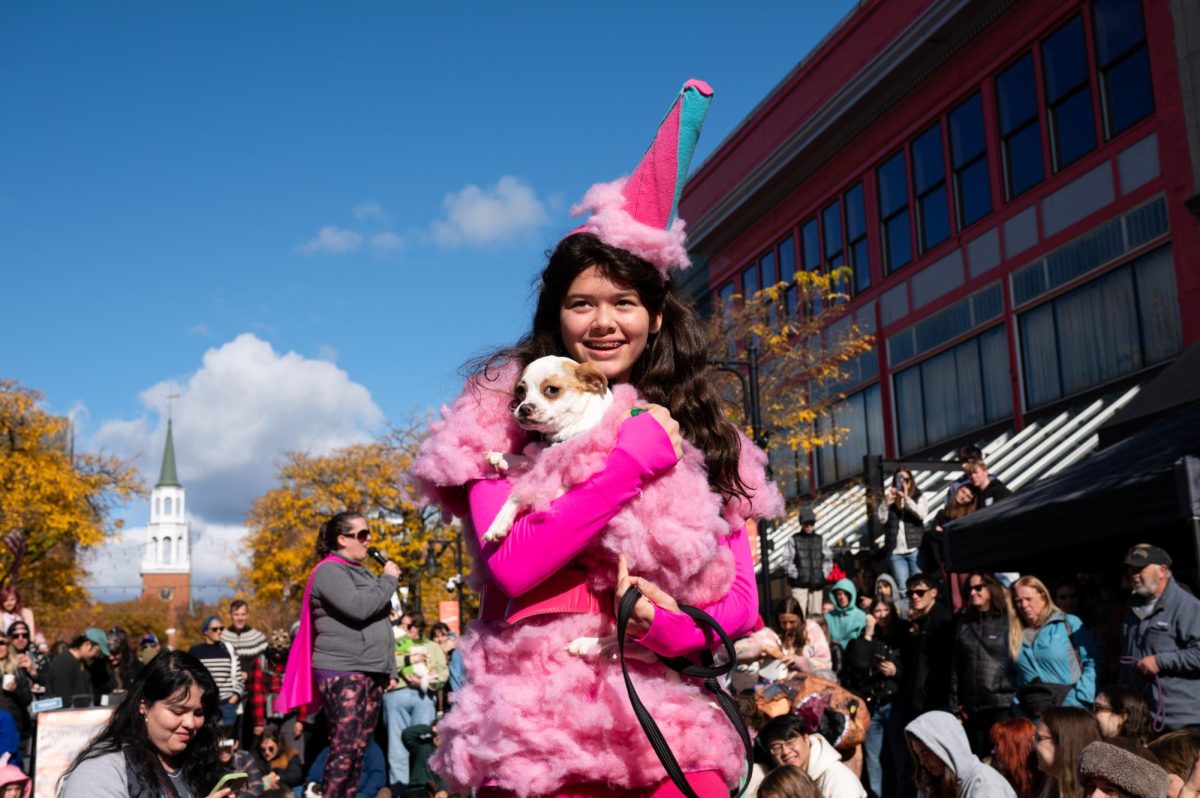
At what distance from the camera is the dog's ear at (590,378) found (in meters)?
2.65

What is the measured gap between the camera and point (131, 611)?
104 meters

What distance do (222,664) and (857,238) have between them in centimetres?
1940

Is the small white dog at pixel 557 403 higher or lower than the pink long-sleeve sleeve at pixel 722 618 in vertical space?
higher

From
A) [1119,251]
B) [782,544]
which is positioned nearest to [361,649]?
[1119,251]

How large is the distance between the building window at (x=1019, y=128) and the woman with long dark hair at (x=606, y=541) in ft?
67.8

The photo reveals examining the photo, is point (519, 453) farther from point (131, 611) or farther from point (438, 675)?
point (131, 611)

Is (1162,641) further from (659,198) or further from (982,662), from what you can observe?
(659,198)

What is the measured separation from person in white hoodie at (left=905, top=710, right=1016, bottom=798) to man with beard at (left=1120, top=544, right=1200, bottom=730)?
1627 mm

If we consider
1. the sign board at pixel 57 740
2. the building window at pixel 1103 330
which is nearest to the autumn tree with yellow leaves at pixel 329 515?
the building window at pixel 1103 330

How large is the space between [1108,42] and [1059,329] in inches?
186

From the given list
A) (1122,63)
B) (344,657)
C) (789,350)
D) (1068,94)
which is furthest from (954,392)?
(344,657)

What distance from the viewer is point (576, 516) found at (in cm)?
239

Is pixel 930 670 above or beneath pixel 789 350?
beneath

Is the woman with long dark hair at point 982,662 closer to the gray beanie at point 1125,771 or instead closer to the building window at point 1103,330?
the gray beanie at point 1125,771
